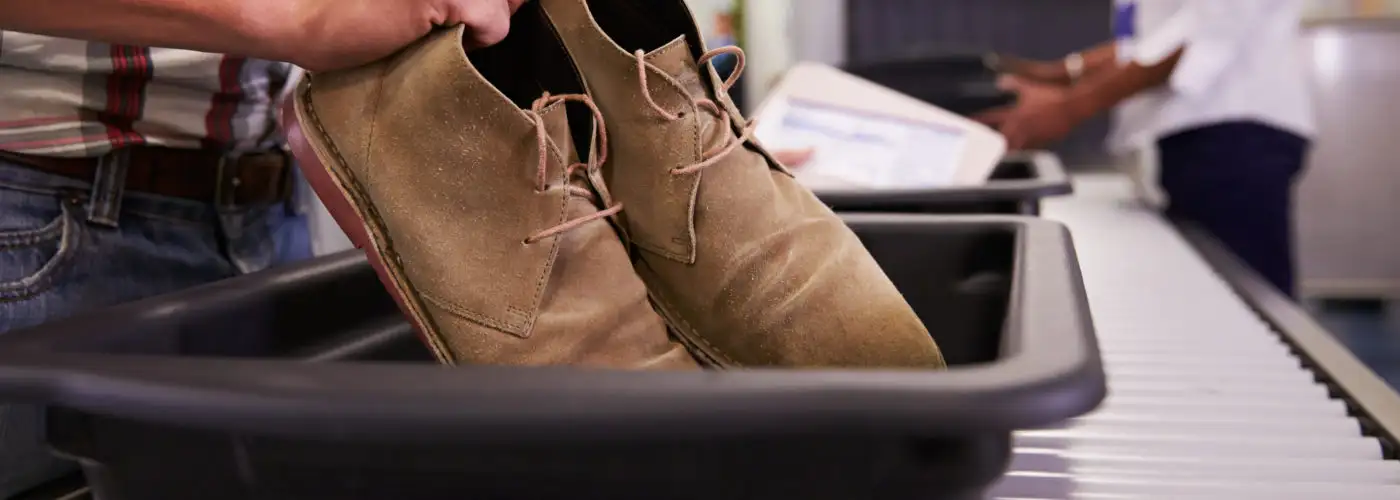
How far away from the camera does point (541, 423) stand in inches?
10.3

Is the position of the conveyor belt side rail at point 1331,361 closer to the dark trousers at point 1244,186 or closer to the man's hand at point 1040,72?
the dark trousers at point 1244,186

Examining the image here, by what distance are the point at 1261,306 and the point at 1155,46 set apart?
73cm

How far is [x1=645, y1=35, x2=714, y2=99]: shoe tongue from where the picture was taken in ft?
1.43

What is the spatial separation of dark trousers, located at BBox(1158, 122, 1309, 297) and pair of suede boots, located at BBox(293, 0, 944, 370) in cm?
119

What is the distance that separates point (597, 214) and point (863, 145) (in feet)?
2.00


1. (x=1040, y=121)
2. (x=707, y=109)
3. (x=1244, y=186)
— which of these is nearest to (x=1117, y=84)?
(x=1040, y=121)

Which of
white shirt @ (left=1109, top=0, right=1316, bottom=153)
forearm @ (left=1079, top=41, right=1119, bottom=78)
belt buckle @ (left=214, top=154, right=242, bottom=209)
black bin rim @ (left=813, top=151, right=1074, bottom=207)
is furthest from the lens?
forearm @ (left=1079, top=41, right=1119, bottom=78)

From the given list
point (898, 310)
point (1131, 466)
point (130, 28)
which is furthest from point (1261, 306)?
point (130, 28)

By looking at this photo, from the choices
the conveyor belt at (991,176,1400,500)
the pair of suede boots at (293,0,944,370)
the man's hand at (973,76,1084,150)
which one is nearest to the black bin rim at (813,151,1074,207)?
the conveyor belt at (991,176,1400,500)

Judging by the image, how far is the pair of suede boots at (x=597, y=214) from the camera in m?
0.40

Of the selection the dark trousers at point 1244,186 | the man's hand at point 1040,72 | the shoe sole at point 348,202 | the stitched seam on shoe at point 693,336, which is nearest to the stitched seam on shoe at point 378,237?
the shoe sole at point 348,202

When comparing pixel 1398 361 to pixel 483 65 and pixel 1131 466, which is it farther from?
pixel 483 65

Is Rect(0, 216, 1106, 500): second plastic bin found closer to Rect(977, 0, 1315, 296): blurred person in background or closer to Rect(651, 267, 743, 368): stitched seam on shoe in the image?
Rect(651, 267, 743, 368): stitched seam on shoe

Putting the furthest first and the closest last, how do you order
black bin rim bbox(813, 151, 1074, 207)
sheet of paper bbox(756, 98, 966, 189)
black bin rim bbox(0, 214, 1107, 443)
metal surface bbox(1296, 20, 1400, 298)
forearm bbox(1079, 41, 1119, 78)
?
metal surface bbox(1296, 20, 1400, 298) → forearm bbox(1079, 41, 1119, 78) → sheet of paper bbox(756, 98, 966, 189) → black bin rim bbox(813, 151, 1074, 207) → black bin rim bbox(0, 214, 1107, 443)
